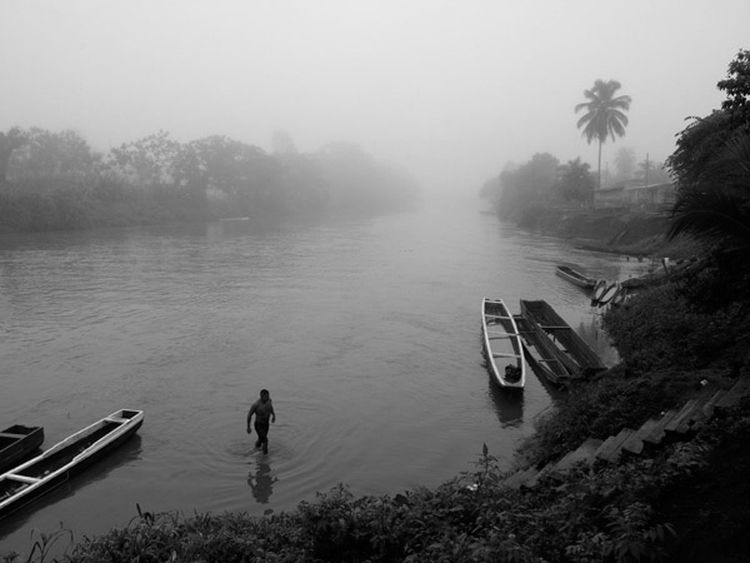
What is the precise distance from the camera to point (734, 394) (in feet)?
27.6

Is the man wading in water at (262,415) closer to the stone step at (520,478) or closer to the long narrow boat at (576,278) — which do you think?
the stone step at (520,478)

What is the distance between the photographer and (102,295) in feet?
91.7

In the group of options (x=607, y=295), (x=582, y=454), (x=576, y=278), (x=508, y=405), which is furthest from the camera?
(x=576, y=278)

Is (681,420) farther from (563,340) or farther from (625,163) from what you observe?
(625,163)

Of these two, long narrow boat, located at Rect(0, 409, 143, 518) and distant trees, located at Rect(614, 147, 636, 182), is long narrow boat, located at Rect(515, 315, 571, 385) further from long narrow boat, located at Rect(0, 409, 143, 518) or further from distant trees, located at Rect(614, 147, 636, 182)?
distant trees, located at Rect(614, 147, 636, 182)

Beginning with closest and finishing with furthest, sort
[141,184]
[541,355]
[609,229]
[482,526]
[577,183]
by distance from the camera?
[482,526] < [541,355] < [609,229] < [577,183] < [141,184]

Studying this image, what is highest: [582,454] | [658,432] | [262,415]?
[658,432]

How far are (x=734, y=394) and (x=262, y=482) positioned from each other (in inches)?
325

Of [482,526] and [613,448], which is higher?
[482,526]

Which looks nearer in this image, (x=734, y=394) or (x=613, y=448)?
(x=734, y=394)

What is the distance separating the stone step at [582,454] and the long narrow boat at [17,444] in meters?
10.0

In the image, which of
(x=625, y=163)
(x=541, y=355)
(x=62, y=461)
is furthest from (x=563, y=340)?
(x=625, y=163)

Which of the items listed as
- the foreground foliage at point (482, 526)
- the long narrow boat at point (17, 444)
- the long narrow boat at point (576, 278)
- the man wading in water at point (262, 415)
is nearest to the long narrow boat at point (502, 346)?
the man wading in water at point (262, 415)

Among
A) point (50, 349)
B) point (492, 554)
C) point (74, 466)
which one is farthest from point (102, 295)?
point (492, 554)
